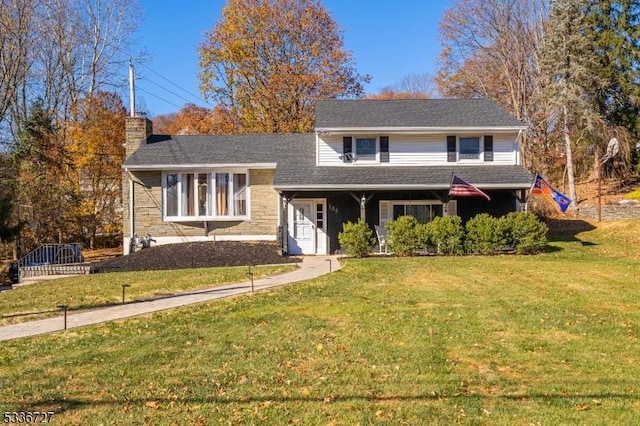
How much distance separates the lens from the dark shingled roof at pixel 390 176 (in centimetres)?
1858

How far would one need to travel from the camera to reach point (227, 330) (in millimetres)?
7973

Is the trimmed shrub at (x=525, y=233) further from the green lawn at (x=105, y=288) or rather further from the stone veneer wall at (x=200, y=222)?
the stone veneer wall at (x=200, y=222)

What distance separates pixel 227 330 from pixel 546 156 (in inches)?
1154

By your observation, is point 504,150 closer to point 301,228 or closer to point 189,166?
point 301,228

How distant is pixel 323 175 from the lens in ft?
64.5

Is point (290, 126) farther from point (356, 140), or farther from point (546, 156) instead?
point (546, 156)

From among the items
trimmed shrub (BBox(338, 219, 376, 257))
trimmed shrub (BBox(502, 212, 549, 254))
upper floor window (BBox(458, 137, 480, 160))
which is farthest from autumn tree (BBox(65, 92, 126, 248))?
trimmed shrub (BBox(502, 212, 549, 254))

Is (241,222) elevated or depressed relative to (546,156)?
depressed

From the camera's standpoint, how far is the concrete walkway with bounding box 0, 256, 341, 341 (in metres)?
8.36

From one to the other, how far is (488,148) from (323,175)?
670cm

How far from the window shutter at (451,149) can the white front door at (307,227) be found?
5.26 meters

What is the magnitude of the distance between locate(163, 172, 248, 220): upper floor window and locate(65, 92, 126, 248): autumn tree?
7.35 metres

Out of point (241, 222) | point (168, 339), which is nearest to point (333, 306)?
point (168, 339)

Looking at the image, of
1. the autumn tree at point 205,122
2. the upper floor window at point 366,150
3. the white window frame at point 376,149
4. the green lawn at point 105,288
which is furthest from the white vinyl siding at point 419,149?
the autumn tree at point 205,122
